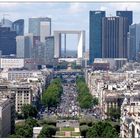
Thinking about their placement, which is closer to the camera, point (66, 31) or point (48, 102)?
point (48, 102)

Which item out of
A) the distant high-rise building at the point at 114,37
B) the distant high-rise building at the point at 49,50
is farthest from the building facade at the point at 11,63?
the distant high-rise building at the point at 114,37

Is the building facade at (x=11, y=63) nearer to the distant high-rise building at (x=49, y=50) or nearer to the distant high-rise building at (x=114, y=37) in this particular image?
the distant high-rise building at (x=49, y=50)

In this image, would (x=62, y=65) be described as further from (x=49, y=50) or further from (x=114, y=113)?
(x=114, y=113)

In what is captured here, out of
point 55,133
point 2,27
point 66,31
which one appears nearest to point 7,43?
point 2,27

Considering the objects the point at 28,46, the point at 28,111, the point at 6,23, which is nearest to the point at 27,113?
the point at 28,111

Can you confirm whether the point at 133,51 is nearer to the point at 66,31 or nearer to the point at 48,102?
the point at 66,31

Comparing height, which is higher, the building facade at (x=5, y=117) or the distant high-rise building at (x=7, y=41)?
the distant high-rise building at (x=7, y=41)
